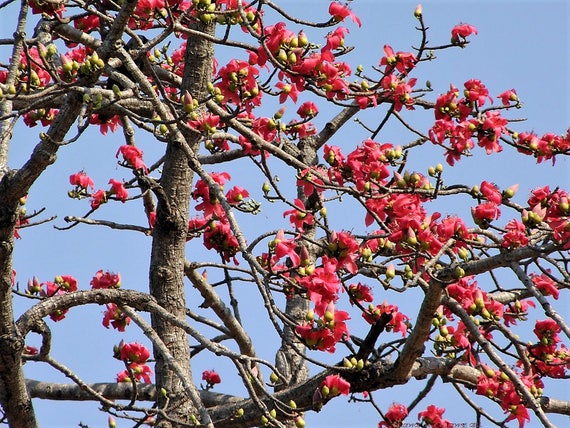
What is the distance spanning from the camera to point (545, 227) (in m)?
4.34

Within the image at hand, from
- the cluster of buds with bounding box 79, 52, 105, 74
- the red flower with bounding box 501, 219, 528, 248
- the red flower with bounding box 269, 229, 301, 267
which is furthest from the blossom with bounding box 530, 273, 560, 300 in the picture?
the cluster of buds with bounding box 79, 52, 105, 74

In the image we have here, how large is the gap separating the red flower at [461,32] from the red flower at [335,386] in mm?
2221

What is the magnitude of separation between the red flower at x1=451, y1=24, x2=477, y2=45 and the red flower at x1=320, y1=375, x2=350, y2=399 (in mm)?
2221

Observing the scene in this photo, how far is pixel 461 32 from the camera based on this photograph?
5293 mm

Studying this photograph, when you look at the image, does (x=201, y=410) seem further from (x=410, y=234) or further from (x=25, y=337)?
(x=410, y=234)

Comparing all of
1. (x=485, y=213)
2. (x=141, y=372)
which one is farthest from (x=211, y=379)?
(x=485, y=213)

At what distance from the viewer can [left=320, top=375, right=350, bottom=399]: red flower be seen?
424cm

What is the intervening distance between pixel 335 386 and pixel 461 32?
2.28m

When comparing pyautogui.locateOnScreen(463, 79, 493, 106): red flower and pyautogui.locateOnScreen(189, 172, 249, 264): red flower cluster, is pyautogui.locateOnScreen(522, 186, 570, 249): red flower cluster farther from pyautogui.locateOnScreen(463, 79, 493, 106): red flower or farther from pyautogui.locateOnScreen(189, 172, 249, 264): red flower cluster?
pyautogui.locateOnScreen(189, 172, 249, 264): red flower cluster

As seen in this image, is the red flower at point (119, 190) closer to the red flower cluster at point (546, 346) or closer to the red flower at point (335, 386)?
the red flower at point (335, 386)

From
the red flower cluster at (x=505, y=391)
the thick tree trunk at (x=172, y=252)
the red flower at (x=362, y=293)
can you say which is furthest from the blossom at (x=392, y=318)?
the thick tree trunk at (x=172, y=252)

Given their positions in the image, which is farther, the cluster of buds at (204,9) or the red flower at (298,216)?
the red flower at (298,216)

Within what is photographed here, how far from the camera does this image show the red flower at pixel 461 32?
5.24 metres

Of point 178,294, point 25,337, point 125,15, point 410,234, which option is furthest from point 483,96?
point 25,337
